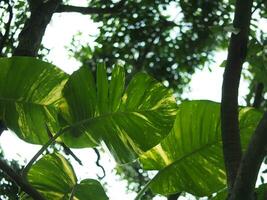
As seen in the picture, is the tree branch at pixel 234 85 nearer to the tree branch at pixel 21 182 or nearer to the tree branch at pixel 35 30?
the tree branch at pixel 21 182

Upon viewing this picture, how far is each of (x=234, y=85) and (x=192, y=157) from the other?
0.54m

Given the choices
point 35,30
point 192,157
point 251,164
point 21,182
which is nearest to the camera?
point 251,164

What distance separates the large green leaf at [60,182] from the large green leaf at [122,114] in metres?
0.11

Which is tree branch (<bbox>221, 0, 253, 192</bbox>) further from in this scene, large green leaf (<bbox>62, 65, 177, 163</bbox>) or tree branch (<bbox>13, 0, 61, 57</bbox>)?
tree branch (<bbox>13, 0, 61, 57</bbox>)

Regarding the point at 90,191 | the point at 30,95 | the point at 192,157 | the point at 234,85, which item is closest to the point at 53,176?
the point at 90,191

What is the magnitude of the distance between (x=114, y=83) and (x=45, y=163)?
0.39m

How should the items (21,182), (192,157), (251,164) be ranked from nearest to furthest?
(251,164)
(21,182)
(192,157)

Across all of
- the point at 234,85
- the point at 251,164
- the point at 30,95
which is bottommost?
the point at 251,164

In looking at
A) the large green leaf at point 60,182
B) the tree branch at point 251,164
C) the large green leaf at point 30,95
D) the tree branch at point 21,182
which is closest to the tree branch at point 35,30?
the large green leaf at point 30,95

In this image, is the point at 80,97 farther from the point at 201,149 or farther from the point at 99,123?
the point at 201,149

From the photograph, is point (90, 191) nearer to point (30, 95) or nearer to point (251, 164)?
point (30, 95)

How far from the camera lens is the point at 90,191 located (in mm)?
1707

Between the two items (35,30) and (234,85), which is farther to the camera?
(35,30)

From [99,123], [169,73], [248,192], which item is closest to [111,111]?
[99,123]
